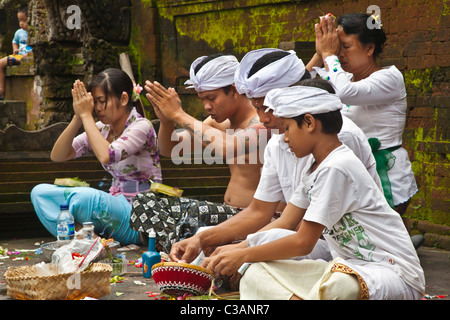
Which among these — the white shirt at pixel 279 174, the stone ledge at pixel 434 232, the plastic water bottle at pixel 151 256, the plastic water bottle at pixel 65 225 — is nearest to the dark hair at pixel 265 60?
the white shirt at pixel 279 174

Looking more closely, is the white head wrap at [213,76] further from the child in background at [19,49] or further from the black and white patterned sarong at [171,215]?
the child in background at [19,49]

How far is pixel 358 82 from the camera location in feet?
14.8

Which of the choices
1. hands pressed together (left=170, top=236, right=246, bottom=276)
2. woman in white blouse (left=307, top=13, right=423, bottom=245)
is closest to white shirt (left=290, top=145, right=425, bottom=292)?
hands pressed together (left=170, top=236, right=246, bottom=276)

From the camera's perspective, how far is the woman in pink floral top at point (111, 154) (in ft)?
17.7

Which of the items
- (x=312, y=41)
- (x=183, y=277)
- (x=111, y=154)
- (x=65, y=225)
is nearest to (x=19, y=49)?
(x=312, y=41)

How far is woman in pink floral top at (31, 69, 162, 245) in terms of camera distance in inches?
213

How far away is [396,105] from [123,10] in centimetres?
863

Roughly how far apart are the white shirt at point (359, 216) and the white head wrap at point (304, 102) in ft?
0.78

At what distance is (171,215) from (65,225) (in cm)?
81

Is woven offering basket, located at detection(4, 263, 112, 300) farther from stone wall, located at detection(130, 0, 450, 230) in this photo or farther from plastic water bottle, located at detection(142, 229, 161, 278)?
stone wall, located at detection(130, 0, 450, 230)

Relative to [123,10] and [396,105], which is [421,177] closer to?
[396,105]

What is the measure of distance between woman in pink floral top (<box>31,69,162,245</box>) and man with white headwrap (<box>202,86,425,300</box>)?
219cm
